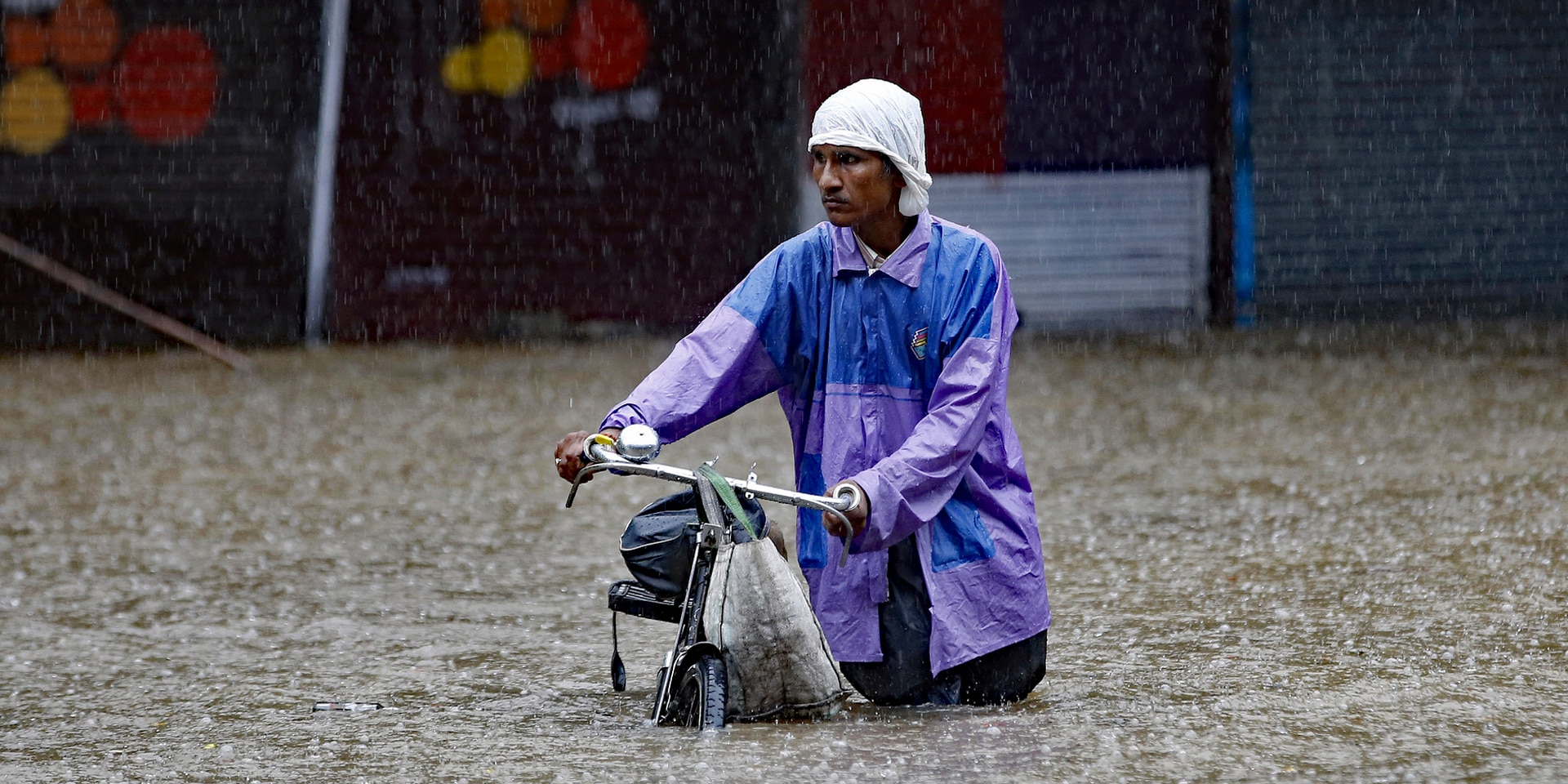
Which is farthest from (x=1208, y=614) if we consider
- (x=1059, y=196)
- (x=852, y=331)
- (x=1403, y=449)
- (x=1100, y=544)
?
(x=1059, y=196)

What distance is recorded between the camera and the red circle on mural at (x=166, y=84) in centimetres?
1381

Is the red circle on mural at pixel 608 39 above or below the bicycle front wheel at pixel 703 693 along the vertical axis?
above

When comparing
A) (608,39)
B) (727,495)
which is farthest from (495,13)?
(727,495)

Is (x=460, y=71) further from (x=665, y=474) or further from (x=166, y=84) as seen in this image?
(x=665, y=474)

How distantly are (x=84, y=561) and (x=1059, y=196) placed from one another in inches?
389

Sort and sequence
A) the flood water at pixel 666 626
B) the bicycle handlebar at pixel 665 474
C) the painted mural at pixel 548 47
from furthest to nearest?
the painted mural at pixel 548 47 → the flood water at pixel 666 626 → the bicycle handlebar at pixel 665 474

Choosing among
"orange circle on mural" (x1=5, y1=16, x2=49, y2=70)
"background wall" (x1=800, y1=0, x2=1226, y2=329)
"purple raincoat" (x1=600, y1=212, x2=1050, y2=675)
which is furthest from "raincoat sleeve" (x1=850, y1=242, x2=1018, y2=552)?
"orange circle on mural" (x1=5, y1=16, x2=49, y2=70)

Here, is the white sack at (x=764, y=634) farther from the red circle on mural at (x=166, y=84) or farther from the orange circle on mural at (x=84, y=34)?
the orange circle on mural at (x=84, y=34)

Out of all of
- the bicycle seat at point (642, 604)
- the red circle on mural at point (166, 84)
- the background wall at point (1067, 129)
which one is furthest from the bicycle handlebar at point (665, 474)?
the red circle on mural at point (166, 84)

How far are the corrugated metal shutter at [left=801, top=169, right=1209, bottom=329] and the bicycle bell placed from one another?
36.8 ft

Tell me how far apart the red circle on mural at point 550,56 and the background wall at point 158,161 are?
158cm

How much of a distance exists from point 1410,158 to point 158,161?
30.5 ft

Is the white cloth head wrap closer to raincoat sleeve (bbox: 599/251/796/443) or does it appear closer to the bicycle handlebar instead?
raincoat sleeve (bbox: 599/251/796/443)

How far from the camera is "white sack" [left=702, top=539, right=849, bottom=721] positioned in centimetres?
375
